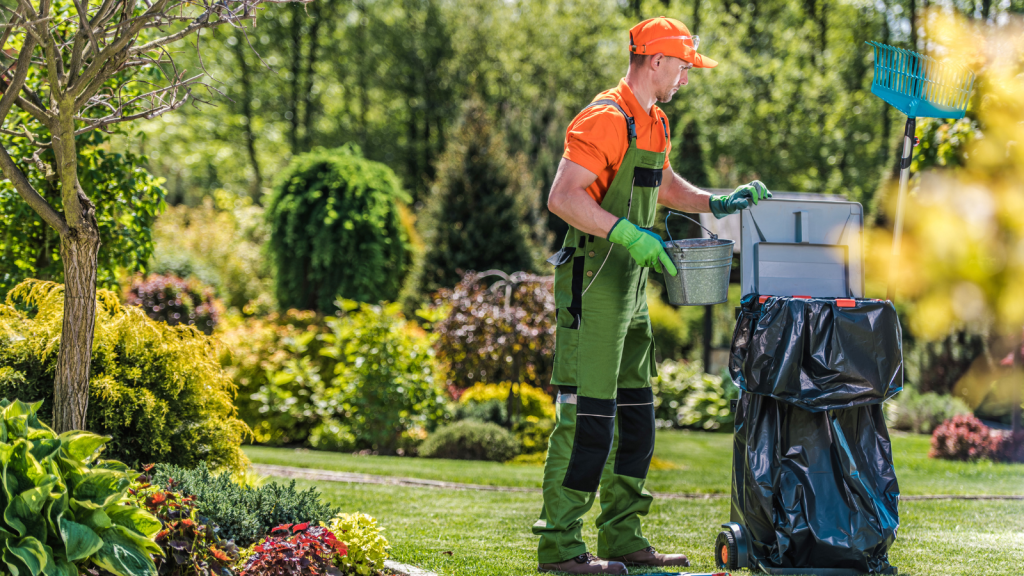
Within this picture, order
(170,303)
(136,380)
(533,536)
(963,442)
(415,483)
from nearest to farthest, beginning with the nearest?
(136,380)
(533,536)
(415,483)
(963,442)
(170,303)

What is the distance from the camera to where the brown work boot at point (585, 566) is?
296 cm

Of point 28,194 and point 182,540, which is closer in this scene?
point 182,540

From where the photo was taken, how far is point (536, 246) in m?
12.8

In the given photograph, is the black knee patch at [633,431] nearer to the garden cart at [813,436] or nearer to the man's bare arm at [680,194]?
the garden cart at [813,436]

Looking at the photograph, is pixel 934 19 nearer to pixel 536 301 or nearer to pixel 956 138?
pixel 956 138

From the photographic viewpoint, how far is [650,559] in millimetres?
3176

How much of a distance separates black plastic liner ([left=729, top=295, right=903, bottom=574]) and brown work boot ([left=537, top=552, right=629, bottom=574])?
528mm

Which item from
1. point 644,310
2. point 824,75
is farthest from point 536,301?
point 824,75

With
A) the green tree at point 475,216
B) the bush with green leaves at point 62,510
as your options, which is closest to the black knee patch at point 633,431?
the bush with green leaves at point 62,510

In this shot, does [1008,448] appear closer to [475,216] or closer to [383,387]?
[383,387]

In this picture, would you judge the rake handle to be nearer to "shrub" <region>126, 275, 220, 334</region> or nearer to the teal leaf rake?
the teal leaf rake

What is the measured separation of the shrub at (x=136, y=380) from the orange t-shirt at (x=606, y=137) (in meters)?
2.01

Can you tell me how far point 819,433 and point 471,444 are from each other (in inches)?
194

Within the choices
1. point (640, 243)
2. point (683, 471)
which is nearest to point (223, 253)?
point (683, 471)
